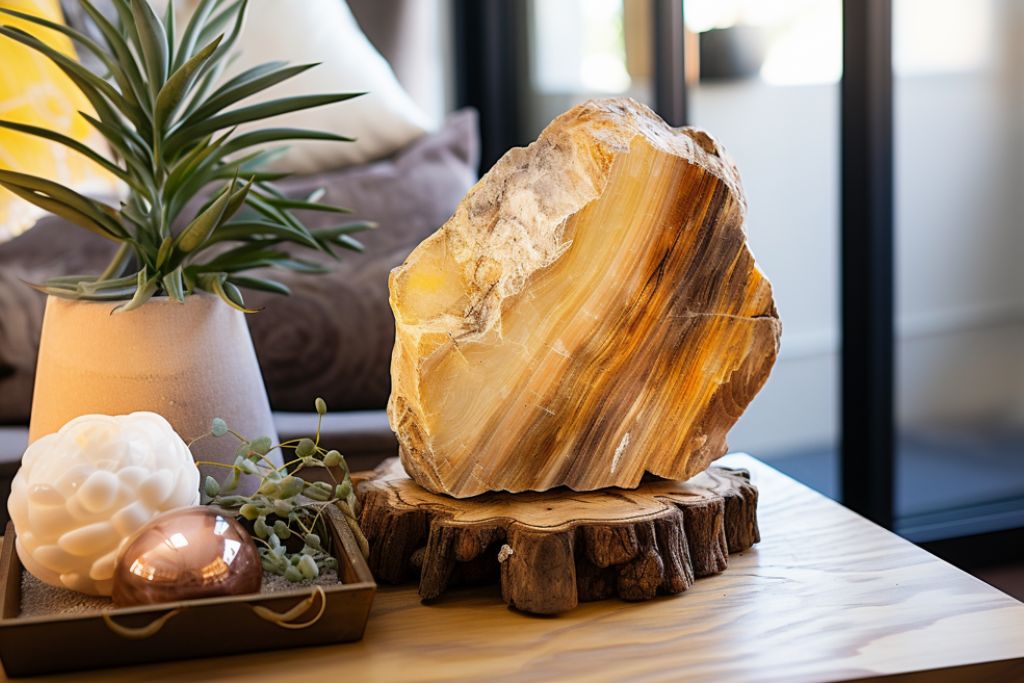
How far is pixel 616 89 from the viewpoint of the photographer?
2.13 metres

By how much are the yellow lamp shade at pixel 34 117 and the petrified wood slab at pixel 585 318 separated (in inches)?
45.3

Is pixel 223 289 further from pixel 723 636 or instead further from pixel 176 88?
pixel 723 636

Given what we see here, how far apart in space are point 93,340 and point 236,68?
3.81 ft

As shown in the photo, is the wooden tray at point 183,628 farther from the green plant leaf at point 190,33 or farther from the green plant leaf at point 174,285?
the green plant leaf at point 190,33

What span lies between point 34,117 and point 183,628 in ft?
4.41

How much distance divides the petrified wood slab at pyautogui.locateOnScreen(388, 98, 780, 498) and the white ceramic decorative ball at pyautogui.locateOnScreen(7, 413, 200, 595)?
19cm

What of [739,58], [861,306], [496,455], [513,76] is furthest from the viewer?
[513,76]

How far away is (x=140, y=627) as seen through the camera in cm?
71

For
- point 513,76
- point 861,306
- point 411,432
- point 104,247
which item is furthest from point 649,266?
point 513,76

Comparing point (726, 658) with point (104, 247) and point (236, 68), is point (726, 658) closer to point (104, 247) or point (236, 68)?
point (104, 247)

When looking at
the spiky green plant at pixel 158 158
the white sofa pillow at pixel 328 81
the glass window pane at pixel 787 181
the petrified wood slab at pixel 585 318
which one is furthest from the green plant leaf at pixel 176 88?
the glass window pane at pixel 787 181

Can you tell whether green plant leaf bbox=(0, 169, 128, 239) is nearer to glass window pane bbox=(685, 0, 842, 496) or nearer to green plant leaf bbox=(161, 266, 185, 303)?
green plant leaf bbox=(161, 266, 185, 303)

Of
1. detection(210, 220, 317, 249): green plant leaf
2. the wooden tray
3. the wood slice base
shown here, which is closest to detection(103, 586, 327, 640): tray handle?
the wooden tray

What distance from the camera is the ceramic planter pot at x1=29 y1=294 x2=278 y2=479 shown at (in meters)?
0.94
